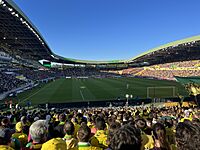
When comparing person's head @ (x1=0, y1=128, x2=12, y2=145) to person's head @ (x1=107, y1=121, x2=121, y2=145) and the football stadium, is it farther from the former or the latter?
person's head @ (x1=107, y1=121, x2=121, y2=145)

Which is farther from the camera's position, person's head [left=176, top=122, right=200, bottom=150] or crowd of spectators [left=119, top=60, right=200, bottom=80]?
crowd of spectators [left=119, top=60, right=200, bottom=80]

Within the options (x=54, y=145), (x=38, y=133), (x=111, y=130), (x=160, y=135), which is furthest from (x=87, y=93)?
(x=54, y=145)

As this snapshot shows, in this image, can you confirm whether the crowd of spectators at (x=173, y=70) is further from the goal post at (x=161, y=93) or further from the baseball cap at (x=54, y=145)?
the baseball cap at (x=54, y=145)

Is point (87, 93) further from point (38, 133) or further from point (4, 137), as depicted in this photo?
point (38, 133)

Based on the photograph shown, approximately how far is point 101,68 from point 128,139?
446 ft

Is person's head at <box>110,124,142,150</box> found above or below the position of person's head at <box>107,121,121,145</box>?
above

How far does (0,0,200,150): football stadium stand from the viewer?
408 cm

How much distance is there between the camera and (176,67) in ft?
301

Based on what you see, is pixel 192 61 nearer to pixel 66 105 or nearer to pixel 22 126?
pixel 66 105

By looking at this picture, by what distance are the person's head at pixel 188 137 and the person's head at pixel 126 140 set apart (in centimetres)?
42

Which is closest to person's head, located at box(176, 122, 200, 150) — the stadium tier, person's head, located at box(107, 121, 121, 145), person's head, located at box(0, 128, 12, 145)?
person's head, located at box(107, 121, 121, 145)

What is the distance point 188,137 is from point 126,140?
2.03 ft

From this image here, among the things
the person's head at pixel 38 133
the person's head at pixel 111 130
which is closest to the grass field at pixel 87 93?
the person's head at pixel 111 130

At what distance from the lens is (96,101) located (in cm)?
3139
